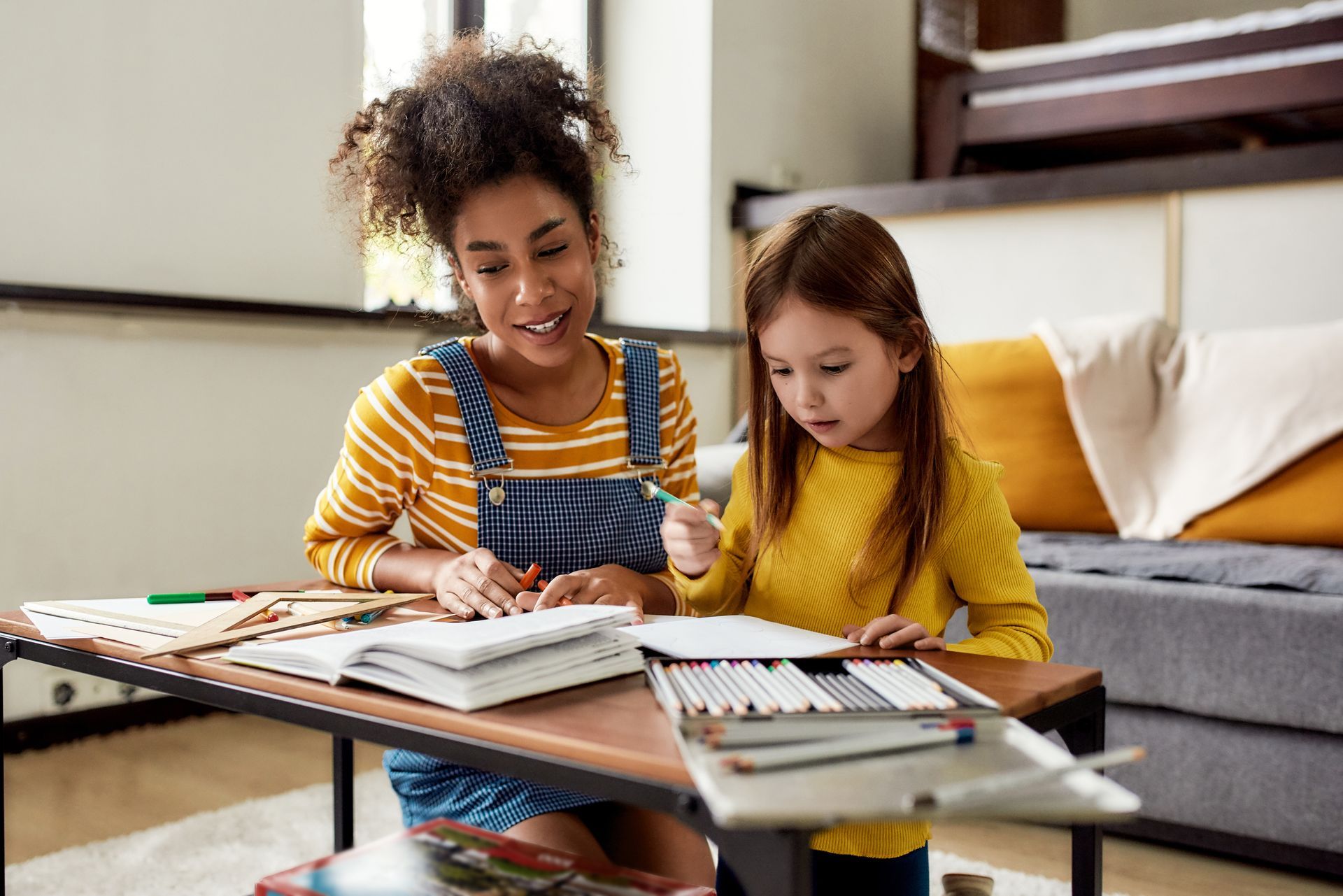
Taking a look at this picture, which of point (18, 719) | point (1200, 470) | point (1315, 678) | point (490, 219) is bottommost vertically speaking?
point (18, 719)

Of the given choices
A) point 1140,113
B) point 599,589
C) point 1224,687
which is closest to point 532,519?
point 599,589

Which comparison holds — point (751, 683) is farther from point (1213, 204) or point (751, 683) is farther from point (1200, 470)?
point (1213, 204)

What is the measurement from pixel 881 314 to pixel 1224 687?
99 centimetres

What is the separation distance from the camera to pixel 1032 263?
318 centimetres

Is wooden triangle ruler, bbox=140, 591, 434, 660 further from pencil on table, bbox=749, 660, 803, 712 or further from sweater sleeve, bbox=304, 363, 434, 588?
pencil on table, bbox=749, 660, 803, 712

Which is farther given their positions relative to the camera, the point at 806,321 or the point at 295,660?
the point at 806,321

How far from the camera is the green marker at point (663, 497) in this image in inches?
41.9

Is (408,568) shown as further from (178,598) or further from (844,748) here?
(844,748)

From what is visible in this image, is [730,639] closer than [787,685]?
No

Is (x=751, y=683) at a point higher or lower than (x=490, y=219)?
lower

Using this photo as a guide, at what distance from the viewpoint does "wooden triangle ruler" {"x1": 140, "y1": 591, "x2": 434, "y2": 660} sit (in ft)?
3.00

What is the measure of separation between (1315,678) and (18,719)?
2134 mm

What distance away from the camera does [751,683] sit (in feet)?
2.37

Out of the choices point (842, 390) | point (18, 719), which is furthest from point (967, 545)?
point (18, 719)
